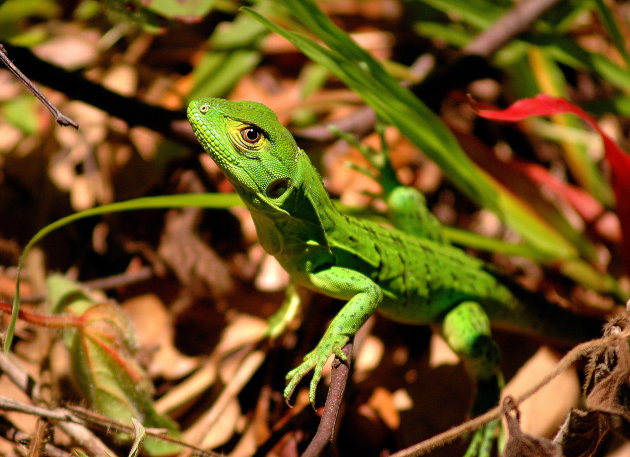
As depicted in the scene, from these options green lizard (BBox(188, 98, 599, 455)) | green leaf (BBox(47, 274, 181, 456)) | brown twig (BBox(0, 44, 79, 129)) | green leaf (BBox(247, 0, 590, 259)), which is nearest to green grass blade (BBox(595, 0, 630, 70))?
green leaf (BBox(247, 0, 590, 259))

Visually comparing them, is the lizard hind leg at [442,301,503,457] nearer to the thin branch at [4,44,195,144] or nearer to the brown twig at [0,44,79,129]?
the thin branch at [4,44,195,144]

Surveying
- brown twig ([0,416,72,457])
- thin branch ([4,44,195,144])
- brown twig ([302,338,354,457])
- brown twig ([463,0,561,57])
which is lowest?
brown twig ([0,416,72,457])

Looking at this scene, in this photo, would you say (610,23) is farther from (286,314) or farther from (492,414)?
(492,414)

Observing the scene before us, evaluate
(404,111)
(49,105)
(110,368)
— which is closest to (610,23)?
(404,111)

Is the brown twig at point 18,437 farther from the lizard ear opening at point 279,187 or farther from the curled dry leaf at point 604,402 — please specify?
the curled dry leaf at point 604,402

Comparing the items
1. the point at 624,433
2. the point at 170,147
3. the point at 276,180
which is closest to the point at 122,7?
the point at 170,147

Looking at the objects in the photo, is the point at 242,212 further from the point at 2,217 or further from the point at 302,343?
the point at 2,217

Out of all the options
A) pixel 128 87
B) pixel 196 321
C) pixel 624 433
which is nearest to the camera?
pixel 624 433
